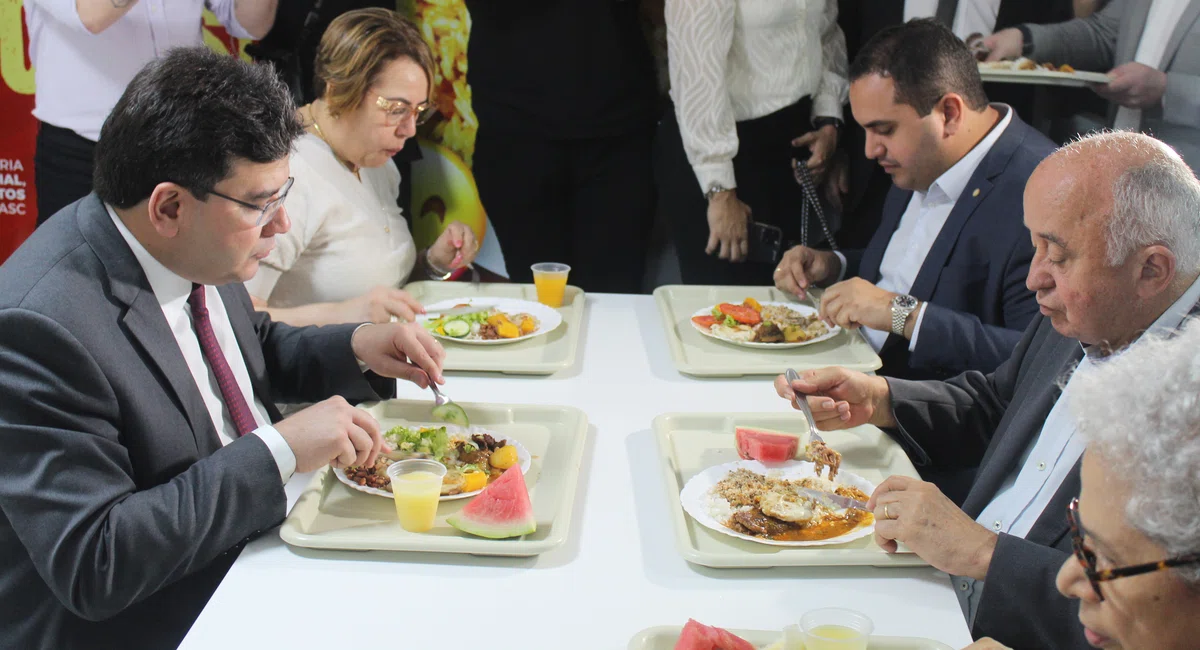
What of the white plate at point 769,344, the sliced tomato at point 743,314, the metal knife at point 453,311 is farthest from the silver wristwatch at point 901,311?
the metal knife at point 453,311

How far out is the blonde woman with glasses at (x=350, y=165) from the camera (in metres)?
2.46

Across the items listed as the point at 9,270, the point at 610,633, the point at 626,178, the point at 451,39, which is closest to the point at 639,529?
the point at 610,633

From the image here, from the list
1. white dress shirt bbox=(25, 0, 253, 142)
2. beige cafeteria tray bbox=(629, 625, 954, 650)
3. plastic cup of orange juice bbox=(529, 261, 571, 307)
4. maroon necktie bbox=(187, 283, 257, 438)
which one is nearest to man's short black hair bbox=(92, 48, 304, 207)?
maroon necktie bbox=(187, 283, 257, 438)

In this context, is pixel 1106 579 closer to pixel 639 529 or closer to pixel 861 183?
pixel 639 529

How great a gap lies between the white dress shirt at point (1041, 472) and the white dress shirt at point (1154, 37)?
1.48m

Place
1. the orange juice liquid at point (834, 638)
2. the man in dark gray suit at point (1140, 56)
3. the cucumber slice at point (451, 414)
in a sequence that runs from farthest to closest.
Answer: the man in dark gray suit at point (1140, 56) < the cucumber slice at point (451, 414) < the orange juice liquid at point (834, 638)

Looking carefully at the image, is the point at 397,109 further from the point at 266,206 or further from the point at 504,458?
the point at 504,458

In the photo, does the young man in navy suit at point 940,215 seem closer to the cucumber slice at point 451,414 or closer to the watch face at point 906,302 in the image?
the watch face at point 906,302

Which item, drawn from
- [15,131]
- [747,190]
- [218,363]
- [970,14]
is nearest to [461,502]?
[218,363]

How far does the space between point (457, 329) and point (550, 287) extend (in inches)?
14.0

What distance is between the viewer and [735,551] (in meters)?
1.51

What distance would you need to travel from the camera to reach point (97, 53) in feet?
10.1

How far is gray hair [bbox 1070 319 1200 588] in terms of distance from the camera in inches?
35.8

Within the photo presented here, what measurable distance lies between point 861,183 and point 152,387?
2.59 m
